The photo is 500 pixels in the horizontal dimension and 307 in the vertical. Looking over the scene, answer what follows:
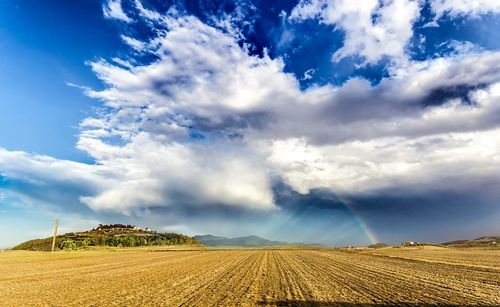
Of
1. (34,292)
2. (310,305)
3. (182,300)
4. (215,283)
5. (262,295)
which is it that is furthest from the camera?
(215,283)

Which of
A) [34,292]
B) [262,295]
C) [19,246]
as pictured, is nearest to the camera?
[262,295]

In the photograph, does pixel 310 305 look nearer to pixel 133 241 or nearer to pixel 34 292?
pixel 34 292

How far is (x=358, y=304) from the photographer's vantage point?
1761cm

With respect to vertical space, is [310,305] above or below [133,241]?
below

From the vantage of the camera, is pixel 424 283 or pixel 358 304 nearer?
pixel 358 304

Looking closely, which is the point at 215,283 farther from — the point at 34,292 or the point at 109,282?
the point at 34,292

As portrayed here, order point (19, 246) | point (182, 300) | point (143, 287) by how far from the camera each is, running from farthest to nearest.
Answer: point (19, 246) < point (143, 287) < point (182, 300)

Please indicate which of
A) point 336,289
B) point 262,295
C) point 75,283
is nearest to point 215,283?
point 262,295

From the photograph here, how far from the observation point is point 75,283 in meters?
26.5

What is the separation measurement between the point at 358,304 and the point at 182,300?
8766mm

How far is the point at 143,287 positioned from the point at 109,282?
471 cm

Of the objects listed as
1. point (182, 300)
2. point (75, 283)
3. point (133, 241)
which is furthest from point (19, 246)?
point (182, 300)

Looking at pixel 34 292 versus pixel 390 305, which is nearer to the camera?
pixel 390 305

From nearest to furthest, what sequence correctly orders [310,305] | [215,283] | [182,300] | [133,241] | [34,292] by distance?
[310,305] → [182,300] → [34,292] → [215,283] → [133,241]
